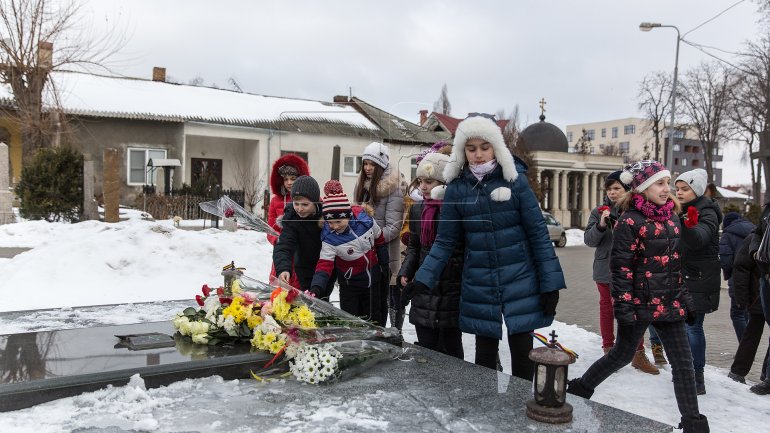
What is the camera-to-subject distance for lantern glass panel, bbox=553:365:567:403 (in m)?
3.17

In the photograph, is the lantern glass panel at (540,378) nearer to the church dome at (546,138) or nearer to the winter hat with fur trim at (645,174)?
the winter hat with fur trim at (645,174)

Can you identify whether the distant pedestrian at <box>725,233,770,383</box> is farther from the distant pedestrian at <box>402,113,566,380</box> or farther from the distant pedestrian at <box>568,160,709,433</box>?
the distant pedestrian at <box>402,113,566,380</box>

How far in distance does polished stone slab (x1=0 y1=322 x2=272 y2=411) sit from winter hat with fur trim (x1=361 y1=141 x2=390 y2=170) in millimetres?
1782

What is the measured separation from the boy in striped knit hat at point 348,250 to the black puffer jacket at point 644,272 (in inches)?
72.7

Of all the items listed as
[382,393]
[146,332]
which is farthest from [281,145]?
[382,393]

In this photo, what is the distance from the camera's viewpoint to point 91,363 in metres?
3.94

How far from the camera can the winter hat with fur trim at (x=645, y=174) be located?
4.17 metres

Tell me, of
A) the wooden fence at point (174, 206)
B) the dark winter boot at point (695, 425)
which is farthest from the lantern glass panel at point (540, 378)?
the wooden fence at point (174, 206)

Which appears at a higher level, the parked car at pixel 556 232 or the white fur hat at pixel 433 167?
the white fur hat at pixel 433 167

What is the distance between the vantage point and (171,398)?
3.58 meters

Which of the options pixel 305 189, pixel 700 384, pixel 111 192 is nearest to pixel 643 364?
pixel 700 384

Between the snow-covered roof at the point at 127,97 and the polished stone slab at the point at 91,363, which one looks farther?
the snow-covered roof at the point at 127,97

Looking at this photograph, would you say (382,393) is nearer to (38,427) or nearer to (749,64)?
(38,427)

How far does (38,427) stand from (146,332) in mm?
1759
